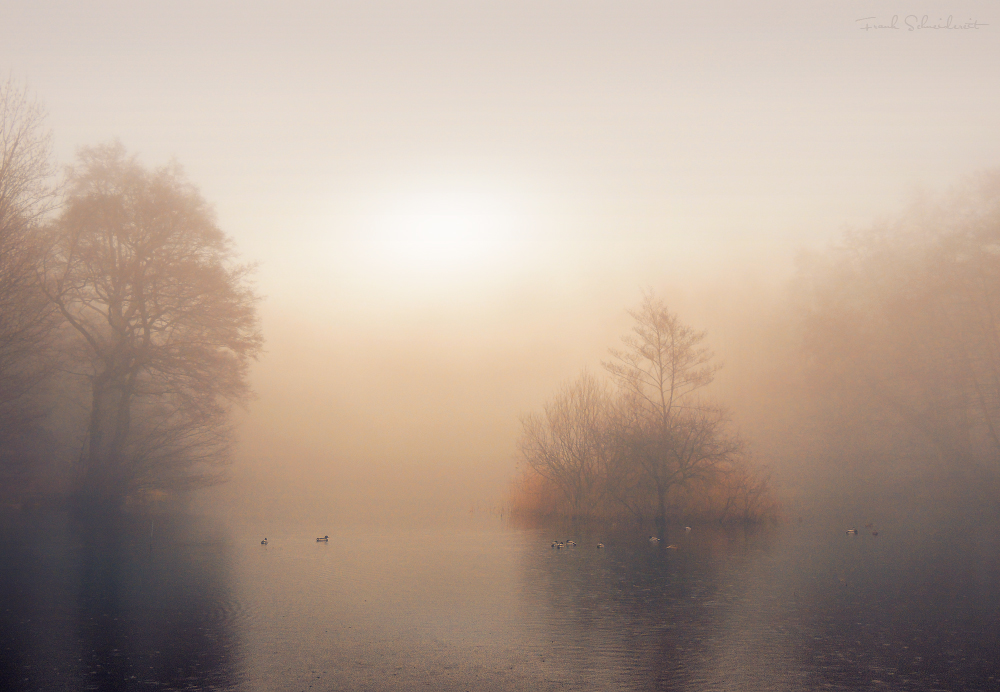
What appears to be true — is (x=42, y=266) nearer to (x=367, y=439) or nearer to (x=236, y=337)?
(x=236, y=337)

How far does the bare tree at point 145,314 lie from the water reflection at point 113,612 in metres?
6.39

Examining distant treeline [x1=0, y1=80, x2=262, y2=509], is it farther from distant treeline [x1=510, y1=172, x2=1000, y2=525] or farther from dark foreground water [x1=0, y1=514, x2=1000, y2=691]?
distant treeline [x1=510, y1=172, x2=1000, y2=525]

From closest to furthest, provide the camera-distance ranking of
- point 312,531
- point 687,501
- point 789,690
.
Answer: point 789,690 → point 312,531 → point 687,501

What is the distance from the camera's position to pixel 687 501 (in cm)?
3106

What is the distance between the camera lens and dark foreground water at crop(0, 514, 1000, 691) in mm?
9914

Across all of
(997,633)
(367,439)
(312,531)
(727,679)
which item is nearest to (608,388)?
(312,531)

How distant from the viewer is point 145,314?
30.8 metres

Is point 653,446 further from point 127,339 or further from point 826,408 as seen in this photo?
point 826,408

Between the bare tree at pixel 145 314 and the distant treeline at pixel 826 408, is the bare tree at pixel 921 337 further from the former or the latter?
the bare tree at pixel 145 314

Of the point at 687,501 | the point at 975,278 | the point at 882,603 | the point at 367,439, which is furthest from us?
the point at 367,439

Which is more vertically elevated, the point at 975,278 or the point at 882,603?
the point at 975,278

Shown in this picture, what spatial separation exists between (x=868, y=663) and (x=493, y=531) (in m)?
18.3

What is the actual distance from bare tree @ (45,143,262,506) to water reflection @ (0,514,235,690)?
639cm

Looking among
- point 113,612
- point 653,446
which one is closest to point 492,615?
point 113,612
